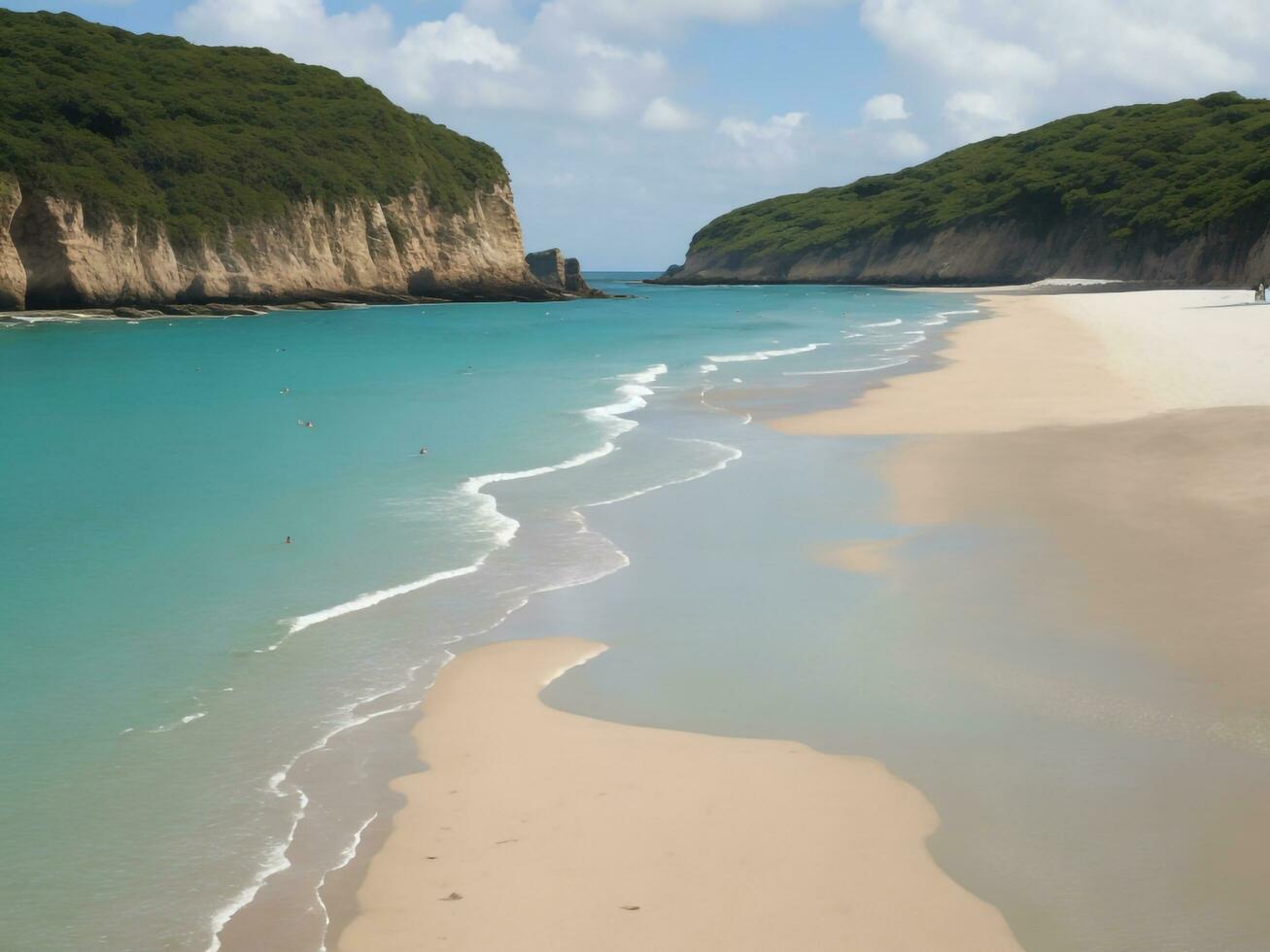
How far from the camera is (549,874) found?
5871 millimetres

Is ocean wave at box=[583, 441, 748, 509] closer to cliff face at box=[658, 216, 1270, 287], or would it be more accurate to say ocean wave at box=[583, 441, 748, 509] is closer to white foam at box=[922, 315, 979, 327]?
white foam at box=[922, 315, 979, 327]

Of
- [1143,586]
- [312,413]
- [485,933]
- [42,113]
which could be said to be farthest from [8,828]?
[42,113]

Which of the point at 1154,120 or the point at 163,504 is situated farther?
the point at 1154,120

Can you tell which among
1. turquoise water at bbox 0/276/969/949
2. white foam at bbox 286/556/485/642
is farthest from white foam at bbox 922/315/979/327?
white foam at bbox 286/556/485/642

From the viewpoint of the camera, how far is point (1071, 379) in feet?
92.4

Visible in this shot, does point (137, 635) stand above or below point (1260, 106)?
below

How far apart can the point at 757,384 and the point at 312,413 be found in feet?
39.5

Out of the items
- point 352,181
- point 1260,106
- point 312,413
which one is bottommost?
point 312,413

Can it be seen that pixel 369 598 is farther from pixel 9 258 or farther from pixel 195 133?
pixel 195 133

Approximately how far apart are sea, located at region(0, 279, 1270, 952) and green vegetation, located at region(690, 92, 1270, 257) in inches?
3115

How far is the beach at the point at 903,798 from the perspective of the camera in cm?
542

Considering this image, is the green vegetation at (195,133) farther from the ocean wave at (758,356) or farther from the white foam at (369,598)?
the white foam at (369,598)

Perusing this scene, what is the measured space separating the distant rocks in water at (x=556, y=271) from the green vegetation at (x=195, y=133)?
14860 mm

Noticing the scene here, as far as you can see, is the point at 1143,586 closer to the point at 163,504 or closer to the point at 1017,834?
the point at 1017,834
